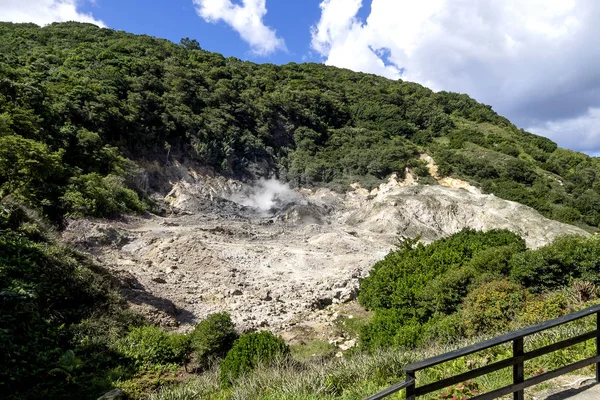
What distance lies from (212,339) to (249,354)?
1.95 m

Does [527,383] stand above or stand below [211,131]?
below

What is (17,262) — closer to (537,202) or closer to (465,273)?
(465,273)

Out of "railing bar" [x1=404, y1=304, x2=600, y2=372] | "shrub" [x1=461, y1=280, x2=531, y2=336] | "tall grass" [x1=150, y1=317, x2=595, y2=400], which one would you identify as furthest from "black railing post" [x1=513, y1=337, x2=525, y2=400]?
"shrub" [x1=461, y1=280, x2=531, y2=336]

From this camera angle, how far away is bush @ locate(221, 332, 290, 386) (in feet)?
24.4

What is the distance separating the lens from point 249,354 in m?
7.97

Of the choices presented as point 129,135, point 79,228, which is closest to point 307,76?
point 129,135

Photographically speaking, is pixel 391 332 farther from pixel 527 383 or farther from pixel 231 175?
pixel 231 175

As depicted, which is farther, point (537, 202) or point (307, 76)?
point (307, 76)

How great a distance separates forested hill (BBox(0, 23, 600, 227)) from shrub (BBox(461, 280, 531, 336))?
Answer: 1254cm

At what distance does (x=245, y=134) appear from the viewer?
38750 millimetres

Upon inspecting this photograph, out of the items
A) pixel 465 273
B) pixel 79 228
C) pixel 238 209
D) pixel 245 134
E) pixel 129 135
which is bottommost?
pixel 465 273

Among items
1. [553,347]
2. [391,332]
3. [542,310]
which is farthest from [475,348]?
[391,332]

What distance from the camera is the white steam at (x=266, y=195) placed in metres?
33.1

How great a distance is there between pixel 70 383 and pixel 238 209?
2231 centimetres
